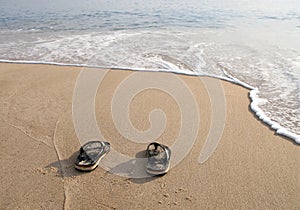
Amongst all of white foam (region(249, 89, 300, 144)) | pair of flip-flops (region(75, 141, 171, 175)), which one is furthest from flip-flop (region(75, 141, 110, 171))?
white foam (region(249, 89, 300, 144))

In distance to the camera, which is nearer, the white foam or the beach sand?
the beach sand

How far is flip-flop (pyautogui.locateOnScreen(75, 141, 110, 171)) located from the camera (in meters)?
2.98

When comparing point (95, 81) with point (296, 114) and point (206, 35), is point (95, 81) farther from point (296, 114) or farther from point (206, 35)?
point (206, 35)

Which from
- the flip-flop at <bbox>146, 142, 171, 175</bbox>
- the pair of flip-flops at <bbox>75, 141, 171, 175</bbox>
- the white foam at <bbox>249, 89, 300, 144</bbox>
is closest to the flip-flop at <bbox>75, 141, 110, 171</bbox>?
the pair of flip-flops at <bbox>75, 141, 171, 175</bbox>

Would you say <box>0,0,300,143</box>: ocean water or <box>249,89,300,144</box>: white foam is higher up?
<box>249,89,300,144</box>: white foam

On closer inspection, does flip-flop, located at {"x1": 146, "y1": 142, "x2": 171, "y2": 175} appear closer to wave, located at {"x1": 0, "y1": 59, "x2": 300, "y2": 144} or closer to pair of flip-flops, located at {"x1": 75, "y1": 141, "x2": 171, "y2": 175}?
pair of flip-flops, located at {"x1": 75, "y1": 141, "x2": 171, "y2": 175}

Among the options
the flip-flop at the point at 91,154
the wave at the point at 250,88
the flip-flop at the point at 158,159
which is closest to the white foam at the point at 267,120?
the wave at the point at 250,88

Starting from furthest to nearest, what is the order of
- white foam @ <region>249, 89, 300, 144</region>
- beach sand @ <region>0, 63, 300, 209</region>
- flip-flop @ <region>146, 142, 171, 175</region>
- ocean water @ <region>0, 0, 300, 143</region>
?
1. ocean water @ <region>0, 0, 300, 143</region>
2. white foam @ <region>249, 89, 300, 144</region>
3. flip-flop @ <region>146, 142, 171, 175</region>
4. beach sand @ <region>0, 63, 300, 209</region>

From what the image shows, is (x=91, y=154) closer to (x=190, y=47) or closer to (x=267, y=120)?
(x=267, y=120)

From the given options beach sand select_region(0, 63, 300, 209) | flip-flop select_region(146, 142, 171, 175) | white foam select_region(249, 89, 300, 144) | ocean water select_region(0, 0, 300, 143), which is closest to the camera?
beach sand select_region(0, 63, 300, 209)

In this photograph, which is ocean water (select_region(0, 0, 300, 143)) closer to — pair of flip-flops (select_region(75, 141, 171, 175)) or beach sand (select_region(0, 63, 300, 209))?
beach sand (select_region(0, 63, 300, 209))

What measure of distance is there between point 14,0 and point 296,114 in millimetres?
24084

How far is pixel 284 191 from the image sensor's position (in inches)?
108

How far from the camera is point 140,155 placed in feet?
10.8
